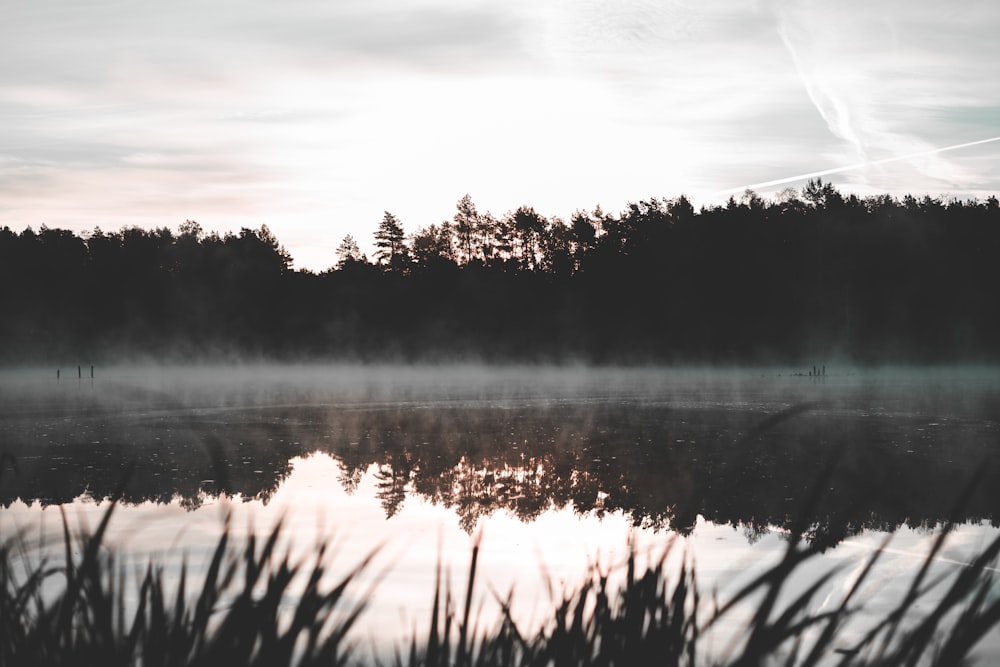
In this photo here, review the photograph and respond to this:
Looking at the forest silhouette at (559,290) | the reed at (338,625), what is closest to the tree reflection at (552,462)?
the reed at (338,625)

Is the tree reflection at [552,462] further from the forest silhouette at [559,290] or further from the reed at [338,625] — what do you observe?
the forest silhouette at [559,290]

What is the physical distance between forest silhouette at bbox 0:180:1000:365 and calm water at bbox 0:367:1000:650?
145ft

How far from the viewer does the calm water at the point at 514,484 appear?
6.96 m

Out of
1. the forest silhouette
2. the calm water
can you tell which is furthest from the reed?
the forest silhouette

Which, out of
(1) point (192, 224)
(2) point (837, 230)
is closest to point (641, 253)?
(2) point (837, 230)

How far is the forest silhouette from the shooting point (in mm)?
67250

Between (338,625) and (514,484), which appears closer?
(338,625)

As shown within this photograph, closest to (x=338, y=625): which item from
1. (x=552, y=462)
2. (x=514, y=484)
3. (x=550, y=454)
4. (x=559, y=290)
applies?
(x=514, y=484)

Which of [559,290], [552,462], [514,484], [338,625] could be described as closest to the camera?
[338,625]

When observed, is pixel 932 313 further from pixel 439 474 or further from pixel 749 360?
pixel 439 474

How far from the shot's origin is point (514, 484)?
39.9 feet

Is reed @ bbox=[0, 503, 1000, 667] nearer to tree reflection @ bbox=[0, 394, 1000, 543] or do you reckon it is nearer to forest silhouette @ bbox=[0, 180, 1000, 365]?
tree reflection @ bbox=[0, 394, 1000, 543]

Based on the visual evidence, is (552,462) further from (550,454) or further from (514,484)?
(514,484)

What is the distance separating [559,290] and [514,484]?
61.1 m
